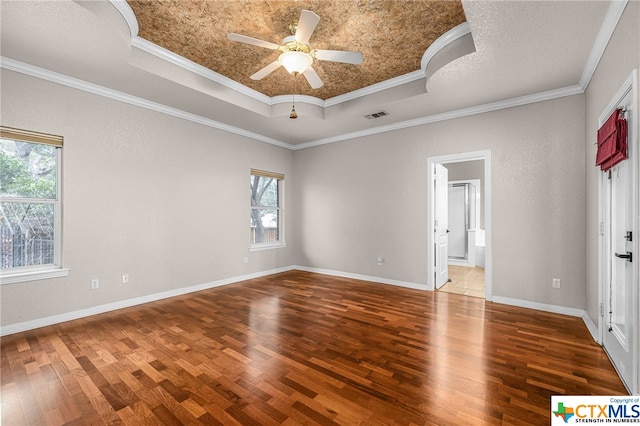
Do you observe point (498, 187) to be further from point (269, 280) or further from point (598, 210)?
point (269, 280)

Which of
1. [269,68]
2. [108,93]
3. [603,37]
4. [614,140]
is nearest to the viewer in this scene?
[614,140]

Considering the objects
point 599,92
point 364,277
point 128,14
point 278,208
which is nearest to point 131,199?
point 128,14

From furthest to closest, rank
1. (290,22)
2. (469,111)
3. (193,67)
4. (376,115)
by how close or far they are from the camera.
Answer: (376,115) < (469,111) < (193,67) < (290,22)

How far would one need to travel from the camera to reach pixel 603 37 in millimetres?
2410

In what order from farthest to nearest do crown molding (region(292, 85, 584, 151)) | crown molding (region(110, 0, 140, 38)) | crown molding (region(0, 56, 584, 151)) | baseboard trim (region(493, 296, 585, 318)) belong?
crown molding (region(292, 85, 584, 151)), baseboard trim (region(493, 296, 585, 318)), crown molding (region(0, 56, 584, 151)), crown molding (region(110, 0, 140, 38))

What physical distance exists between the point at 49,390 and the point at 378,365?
245cm

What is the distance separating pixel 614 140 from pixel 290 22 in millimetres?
2881

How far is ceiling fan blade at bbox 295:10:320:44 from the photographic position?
2072mm

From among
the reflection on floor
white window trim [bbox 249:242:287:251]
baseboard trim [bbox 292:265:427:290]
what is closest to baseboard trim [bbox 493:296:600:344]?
the reflection on floor

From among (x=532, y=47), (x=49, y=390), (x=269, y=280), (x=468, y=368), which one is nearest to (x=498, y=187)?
(x=532, y=47)

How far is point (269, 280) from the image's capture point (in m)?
5.33

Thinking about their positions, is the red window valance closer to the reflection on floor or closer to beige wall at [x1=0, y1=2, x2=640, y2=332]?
beige wall at [x1=0, y1=2, x2=640, y2=332]

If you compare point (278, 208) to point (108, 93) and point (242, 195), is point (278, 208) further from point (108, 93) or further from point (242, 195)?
point (108, 93)

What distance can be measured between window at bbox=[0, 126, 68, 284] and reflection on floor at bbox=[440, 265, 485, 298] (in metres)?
5.50
